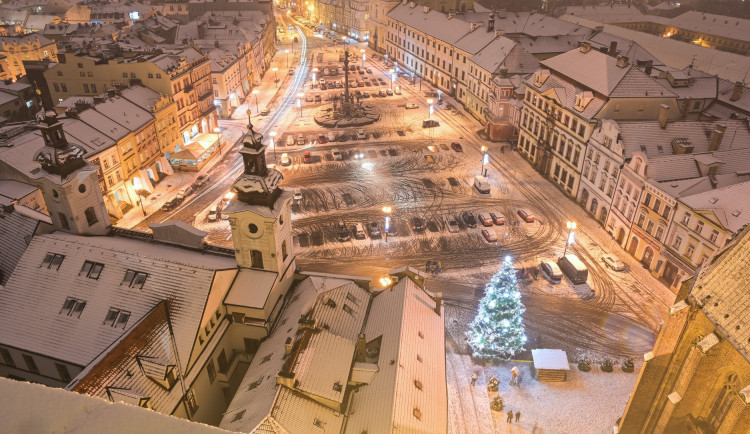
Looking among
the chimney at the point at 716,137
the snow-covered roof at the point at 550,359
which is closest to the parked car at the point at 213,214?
the snow-covered roof at the point at 550,359

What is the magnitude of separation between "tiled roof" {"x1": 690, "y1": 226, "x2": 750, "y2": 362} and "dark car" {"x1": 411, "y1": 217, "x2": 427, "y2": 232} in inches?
1679

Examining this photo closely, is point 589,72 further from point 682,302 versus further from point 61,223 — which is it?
point 61,223

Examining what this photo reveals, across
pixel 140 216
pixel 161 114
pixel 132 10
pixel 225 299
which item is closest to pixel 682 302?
pixel 225 299

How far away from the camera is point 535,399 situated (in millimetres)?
46219

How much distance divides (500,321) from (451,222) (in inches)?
1042

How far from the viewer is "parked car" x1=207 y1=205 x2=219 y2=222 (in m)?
73.9

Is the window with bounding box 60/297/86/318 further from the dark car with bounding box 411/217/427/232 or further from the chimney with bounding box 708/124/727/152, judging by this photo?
the chimney with bounding box 708/124/727/152

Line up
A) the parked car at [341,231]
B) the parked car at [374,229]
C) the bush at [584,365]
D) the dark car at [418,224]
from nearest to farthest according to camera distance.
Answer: the bush at [584,365]
the parked car at [341,231]
the parked car at [374,229]
the dark car at [418,224]

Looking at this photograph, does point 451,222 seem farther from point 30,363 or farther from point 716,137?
point 30,363

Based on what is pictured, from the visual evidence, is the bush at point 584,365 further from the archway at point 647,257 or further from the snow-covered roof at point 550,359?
the archway at point 647,257

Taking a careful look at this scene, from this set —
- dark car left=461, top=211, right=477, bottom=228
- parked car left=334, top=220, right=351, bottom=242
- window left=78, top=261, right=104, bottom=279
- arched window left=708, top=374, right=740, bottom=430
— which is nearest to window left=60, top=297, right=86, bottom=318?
window left=78, top=261, right=104, bottom=279

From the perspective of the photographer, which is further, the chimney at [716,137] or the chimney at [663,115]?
the chimney at [663,115]

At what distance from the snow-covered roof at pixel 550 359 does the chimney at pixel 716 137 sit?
38.8 m

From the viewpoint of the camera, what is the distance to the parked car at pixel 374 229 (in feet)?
233
